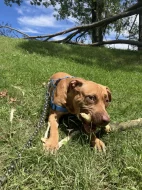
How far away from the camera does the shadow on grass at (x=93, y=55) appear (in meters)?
9.99

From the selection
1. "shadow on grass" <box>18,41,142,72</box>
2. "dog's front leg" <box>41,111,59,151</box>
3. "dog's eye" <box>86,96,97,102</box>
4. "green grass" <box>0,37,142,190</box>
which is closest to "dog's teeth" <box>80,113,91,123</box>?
"dog's eye" <box>86,96,97,102</box>

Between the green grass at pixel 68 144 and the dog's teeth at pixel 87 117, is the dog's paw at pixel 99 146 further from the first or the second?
the dog's teeth at pixel 87 117

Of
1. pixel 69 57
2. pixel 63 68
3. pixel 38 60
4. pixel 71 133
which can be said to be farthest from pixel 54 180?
pixel 69 57

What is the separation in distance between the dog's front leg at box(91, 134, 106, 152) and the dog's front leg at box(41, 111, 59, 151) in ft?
1.58

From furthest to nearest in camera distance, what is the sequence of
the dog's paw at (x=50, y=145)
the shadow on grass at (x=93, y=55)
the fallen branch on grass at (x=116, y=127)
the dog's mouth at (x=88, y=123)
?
the shadow on grass at (x=93, y=55) → the fallen branch on grass at (x=116, y=127) → the dog's mouth at (x=88, y=123) → the dog's paw at (x=50, y=145)

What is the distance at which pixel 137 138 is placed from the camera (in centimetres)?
404

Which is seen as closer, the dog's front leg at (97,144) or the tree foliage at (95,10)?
the dog's front leg at (97,144)

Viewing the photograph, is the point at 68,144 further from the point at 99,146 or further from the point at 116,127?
the point at 116,127

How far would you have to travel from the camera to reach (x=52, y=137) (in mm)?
3768

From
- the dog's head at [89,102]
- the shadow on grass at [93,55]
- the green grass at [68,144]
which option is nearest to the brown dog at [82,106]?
the dog's head at [89,102]

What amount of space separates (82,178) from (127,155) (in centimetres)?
68

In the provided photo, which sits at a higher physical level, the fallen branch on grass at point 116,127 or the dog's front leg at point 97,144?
the fallen branch on grass at point 116,127

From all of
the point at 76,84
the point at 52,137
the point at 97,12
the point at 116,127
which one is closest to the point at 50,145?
the point at 52,137

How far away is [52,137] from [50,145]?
8.1 inches
